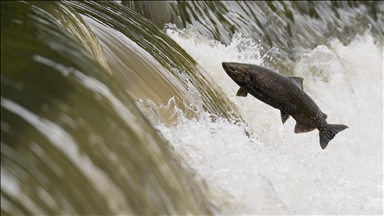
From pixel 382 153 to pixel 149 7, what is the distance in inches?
97.8

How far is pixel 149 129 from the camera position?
8.00ft

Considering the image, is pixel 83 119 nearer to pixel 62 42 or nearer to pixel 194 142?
pixel 62 42

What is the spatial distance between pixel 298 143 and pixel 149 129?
2.81 metres

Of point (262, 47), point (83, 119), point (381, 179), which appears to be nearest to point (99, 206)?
point (83, 119)

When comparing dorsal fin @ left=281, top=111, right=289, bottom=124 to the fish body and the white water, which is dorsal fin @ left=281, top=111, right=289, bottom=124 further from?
the white water

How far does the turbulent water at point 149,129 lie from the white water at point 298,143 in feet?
0.04

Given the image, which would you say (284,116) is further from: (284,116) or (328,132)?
(328,132)

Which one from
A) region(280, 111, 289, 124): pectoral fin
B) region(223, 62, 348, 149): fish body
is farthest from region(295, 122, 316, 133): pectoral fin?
region(280, 111, 289, 124): pectoral fin

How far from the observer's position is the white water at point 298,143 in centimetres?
282

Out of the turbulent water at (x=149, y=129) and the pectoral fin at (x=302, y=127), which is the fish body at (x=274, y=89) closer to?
the pectoral fin at (x=302, y=127)

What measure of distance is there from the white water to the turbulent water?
0.4 inches

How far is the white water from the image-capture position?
111 inches

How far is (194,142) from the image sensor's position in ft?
10.2

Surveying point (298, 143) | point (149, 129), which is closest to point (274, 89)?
point (149, 129)
